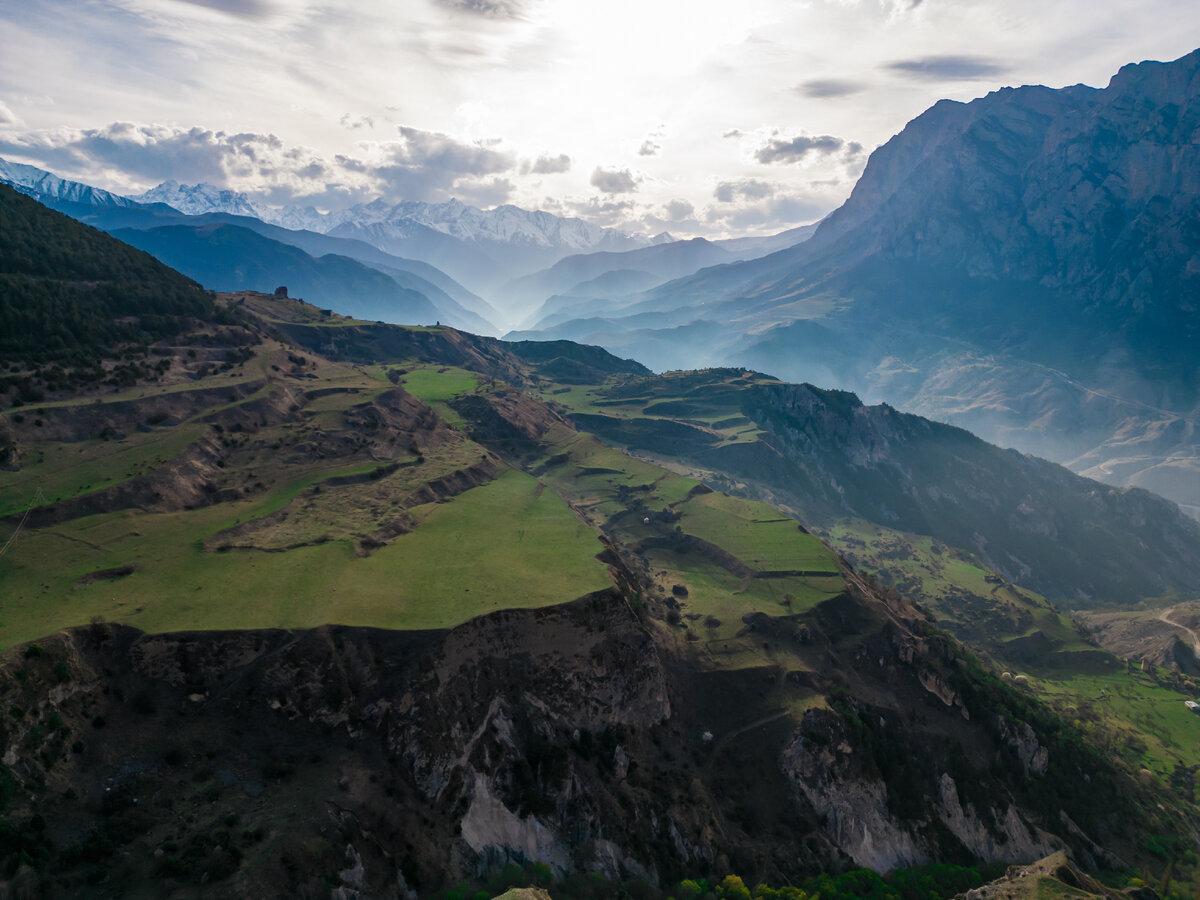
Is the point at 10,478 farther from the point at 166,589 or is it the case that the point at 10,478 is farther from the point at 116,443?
the point at 166,589

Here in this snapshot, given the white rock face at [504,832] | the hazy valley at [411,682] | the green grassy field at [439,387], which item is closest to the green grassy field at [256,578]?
the hazy valley at [411,682]

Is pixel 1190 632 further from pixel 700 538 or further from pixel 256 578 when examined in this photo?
pixel 256 578

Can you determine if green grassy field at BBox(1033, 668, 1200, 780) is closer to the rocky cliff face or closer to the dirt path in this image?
the dirt path

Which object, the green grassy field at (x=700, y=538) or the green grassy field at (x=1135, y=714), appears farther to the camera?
the green grassy field at (x=1135, y=714)

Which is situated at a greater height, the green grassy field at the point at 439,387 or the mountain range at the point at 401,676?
the green grassy field at the point at 439,387

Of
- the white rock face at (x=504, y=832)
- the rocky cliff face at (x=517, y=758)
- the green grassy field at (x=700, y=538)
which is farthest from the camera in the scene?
the green grassy field at (x=700, y=538)

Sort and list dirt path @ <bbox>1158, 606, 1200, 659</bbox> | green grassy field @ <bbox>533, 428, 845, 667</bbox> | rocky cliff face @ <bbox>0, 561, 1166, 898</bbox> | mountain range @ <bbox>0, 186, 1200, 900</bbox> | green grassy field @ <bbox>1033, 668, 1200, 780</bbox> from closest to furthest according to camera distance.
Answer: rocky cliff face @ <bbox>0, 561, 1166, 898</bbox> → mountain range @ <bbox>0, 186, 1200, 900</bbox> → green grassy field @ <bbox>533, 428, 845, 667</bbox> → green grassy field @ <bbox>1033, 668, 1200, 780</bbox> → dirt path @ <bbox>1158, 606, 1200, 659</bbox>

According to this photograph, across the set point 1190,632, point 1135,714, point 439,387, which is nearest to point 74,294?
point 439,387

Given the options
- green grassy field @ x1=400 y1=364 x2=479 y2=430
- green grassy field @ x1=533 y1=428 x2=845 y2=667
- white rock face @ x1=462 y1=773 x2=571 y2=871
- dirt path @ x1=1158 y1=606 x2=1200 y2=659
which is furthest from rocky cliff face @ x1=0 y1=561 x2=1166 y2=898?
dirt path @ x1=1158 y1=606 x2=1200 y2=659

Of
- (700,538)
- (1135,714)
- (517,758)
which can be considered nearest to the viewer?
(517,758)

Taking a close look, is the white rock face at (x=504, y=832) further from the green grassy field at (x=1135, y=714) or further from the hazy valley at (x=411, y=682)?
the green grassy field at (x=1135, y=714)

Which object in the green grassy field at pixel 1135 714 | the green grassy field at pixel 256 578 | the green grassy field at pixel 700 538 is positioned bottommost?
the green grassy field at pixel 1135 714
